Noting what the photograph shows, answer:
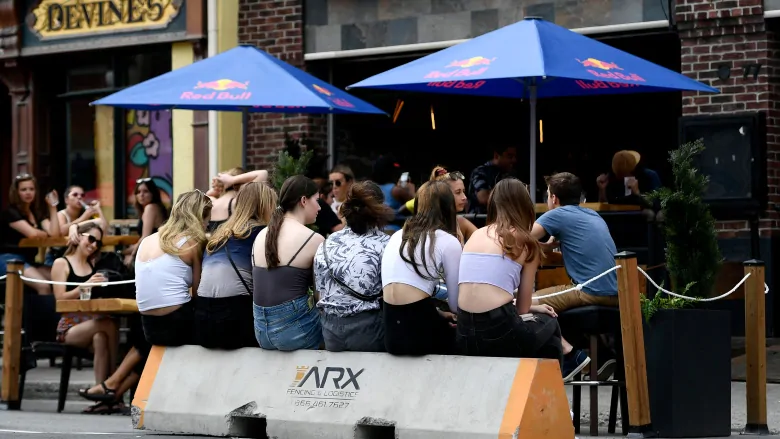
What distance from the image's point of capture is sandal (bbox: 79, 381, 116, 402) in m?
11.6

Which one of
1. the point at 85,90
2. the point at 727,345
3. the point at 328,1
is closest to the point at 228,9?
the point at 328,1

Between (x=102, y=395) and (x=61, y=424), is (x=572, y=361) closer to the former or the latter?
(x=61, y=424)

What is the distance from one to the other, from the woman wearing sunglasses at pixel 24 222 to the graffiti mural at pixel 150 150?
2.44m

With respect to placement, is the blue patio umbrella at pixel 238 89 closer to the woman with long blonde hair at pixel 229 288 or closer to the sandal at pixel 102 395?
the sandal at pixel 102 395

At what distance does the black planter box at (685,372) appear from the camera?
9.39 meters

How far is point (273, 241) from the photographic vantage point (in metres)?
9.44

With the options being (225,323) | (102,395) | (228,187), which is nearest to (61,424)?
(102,395)

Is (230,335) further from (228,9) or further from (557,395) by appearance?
(228,9)

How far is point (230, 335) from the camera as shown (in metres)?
9.73

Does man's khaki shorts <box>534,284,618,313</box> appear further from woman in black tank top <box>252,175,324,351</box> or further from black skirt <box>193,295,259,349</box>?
black skirt <box>193,295,259,349</box>

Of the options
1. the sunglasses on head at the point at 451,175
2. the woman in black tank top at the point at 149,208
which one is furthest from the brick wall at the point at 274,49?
the sunglasses on head at the point at 451,175

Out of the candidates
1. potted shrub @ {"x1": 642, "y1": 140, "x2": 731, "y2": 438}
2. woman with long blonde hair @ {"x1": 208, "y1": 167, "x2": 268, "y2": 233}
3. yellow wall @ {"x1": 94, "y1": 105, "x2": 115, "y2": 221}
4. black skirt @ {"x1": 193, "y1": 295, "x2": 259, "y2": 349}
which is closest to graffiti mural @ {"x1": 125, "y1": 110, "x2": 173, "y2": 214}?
yellow wall @ {"x1": 94, "y1": 105, "x2": 115, "y2": 221}

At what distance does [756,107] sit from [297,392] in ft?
21.9

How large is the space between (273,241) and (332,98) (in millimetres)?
4086
